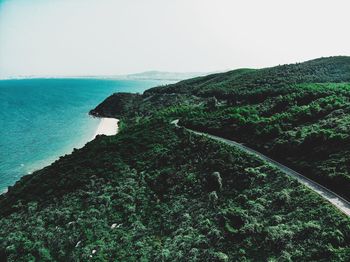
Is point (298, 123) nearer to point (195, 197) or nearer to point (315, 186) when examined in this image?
point (315, 186)

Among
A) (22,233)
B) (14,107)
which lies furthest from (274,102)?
(14,107)

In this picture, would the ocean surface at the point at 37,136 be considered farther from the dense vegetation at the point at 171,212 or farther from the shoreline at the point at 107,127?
the dense vegetation at the point at 171,212

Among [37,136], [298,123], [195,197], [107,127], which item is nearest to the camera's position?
[195,197]

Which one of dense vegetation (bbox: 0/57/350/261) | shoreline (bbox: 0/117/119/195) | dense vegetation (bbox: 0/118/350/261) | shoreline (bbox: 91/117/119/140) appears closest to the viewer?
dense vegetation (bbox: 0/118/350/261)

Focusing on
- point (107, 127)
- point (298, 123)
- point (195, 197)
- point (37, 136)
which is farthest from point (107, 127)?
point (195, 197)

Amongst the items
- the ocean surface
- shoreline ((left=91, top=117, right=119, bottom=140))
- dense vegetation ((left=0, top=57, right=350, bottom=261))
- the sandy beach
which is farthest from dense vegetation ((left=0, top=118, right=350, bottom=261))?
the sandy beach

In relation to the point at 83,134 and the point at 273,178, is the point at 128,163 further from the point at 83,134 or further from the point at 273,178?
the point at 83,134

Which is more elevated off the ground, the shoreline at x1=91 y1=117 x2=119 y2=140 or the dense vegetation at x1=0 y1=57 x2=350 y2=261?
the dense vegetation at x1=0 y1=57 x2=350 y2=261

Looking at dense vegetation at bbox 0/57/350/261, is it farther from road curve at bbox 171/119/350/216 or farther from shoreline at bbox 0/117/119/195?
shoreline at bbox 0/117/119/195
